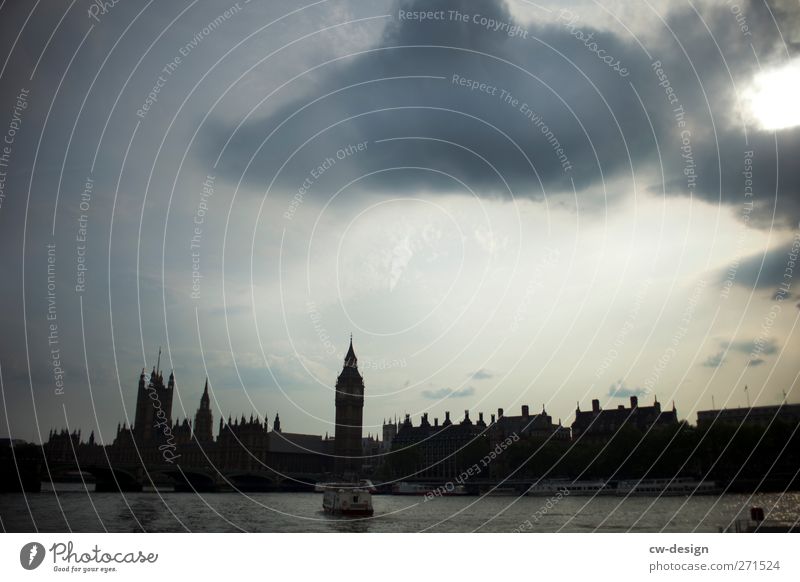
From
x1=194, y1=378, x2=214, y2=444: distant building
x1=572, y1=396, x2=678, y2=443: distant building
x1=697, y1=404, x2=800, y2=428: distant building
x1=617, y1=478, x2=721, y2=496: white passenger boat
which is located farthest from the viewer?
x1=194, y1=378, x2=214, y2=444: distant building

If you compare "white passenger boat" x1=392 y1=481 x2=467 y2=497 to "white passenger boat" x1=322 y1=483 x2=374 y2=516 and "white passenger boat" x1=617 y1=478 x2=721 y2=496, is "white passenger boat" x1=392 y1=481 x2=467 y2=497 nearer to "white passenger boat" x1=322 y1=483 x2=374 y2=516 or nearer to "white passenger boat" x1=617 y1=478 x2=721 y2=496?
"white passenger boat" x1=617 y1=478 x2=721 y2=496

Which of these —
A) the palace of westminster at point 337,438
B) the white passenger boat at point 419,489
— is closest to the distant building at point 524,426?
the palace of westminster at point 337,438

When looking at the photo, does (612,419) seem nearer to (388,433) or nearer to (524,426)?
(524,426)

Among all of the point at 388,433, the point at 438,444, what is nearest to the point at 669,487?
the point at 438,444

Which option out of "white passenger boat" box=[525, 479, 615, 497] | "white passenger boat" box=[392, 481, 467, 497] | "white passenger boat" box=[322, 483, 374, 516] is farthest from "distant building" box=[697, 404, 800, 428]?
"white passenger boat" box=[322, 483, 374, 516]
